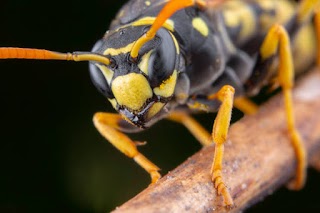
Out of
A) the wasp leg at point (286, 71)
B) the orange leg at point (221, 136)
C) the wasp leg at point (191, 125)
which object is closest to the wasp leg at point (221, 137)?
A: the orange leg at point (221, 136)

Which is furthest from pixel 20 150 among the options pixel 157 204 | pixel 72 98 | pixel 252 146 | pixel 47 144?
pixel 157 204

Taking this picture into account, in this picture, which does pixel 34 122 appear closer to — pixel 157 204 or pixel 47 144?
pixel 47 144

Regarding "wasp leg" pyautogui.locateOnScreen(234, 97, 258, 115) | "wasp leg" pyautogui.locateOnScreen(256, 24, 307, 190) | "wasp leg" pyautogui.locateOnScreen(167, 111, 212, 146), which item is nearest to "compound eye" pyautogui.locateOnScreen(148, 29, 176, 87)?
"wasp leg" pyautogui.locateOnScreen(256, 24, 307, 190)

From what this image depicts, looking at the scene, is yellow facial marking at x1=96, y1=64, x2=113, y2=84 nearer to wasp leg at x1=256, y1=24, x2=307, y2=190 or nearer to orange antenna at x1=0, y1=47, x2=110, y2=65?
orange antenna at x1=0, y1=47, x2=110, y2=65

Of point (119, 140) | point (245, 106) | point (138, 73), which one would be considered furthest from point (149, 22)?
point (245, 106)

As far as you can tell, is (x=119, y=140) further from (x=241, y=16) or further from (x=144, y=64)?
(x=241, y=16)
